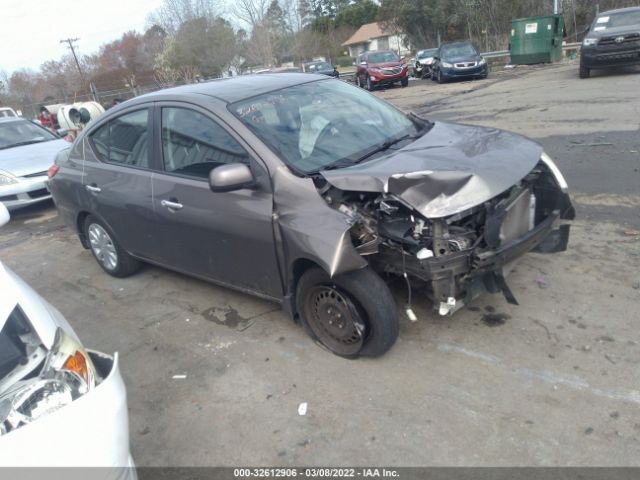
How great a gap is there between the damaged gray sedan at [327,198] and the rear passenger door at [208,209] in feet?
0.04

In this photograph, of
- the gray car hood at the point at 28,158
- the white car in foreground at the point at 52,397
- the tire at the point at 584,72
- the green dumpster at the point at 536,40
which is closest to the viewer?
the white car in foreground at the point at 52,397

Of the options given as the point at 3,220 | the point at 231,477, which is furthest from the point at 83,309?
the point at 231,477

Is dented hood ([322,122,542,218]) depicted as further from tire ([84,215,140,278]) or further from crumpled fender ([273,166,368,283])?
tire ([84,215,140,278])

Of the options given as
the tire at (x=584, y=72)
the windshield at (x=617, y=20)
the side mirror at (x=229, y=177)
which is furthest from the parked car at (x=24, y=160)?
the windshield at (x=617, y=20)

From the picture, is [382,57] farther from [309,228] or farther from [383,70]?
[309,228]

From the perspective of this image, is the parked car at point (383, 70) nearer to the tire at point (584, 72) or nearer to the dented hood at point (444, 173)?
the tire at point (584, 72)

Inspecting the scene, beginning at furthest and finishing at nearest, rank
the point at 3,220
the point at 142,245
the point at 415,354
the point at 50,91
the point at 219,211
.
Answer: the point at 50,91, the point at 142,245, the point at 219,211, the point at 415,354, the point at 3,220

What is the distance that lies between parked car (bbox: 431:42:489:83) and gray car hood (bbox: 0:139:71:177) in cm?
1461

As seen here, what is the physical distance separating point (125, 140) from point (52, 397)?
9.48ft

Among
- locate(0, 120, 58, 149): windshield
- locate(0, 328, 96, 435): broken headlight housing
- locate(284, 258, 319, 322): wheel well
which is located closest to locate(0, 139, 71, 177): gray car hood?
locate(0, 120, 58, 149): windshield

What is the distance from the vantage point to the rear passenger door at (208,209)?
339cm

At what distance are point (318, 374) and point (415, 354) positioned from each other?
64 centimetres

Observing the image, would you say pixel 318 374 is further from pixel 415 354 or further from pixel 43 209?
pixel 43 209

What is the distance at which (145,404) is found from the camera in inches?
130
